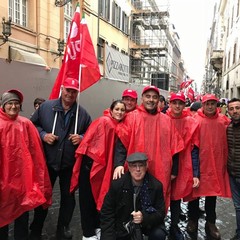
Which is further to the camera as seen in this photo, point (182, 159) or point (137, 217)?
point (182, 159)

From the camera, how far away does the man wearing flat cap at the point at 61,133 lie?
146 inches

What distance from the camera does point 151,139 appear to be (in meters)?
3.42

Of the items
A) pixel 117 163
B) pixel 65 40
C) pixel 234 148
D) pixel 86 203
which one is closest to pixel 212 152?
pixel 234 148

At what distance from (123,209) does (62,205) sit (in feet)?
3.96

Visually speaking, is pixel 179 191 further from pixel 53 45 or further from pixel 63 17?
pixel 63 17

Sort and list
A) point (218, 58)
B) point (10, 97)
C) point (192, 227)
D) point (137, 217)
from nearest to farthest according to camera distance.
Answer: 1. point (137, 217)
2. point (10, 97)
3. point (192, 227)
4. point (218, 58)

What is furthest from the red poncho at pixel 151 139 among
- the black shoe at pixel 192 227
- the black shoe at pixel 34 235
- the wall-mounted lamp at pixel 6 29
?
the wall-mounted lamp at pixel 6 29

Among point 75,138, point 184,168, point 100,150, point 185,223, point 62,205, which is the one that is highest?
point 75,138

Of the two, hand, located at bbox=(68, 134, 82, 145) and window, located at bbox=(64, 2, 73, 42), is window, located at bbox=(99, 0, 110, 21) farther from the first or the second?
hand, located at bbox=(68, 134, 82, 145)

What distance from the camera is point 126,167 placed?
3.43m

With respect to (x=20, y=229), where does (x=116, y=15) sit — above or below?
above

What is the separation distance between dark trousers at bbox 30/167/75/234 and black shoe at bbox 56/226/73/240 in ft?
0.13

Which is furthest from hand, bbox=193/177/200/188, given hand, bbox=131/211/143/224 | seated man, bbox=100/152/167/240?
hand, bbox=131/211/143/224

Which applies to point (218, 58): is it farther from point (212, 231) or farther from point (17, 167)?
point (17, 167)
